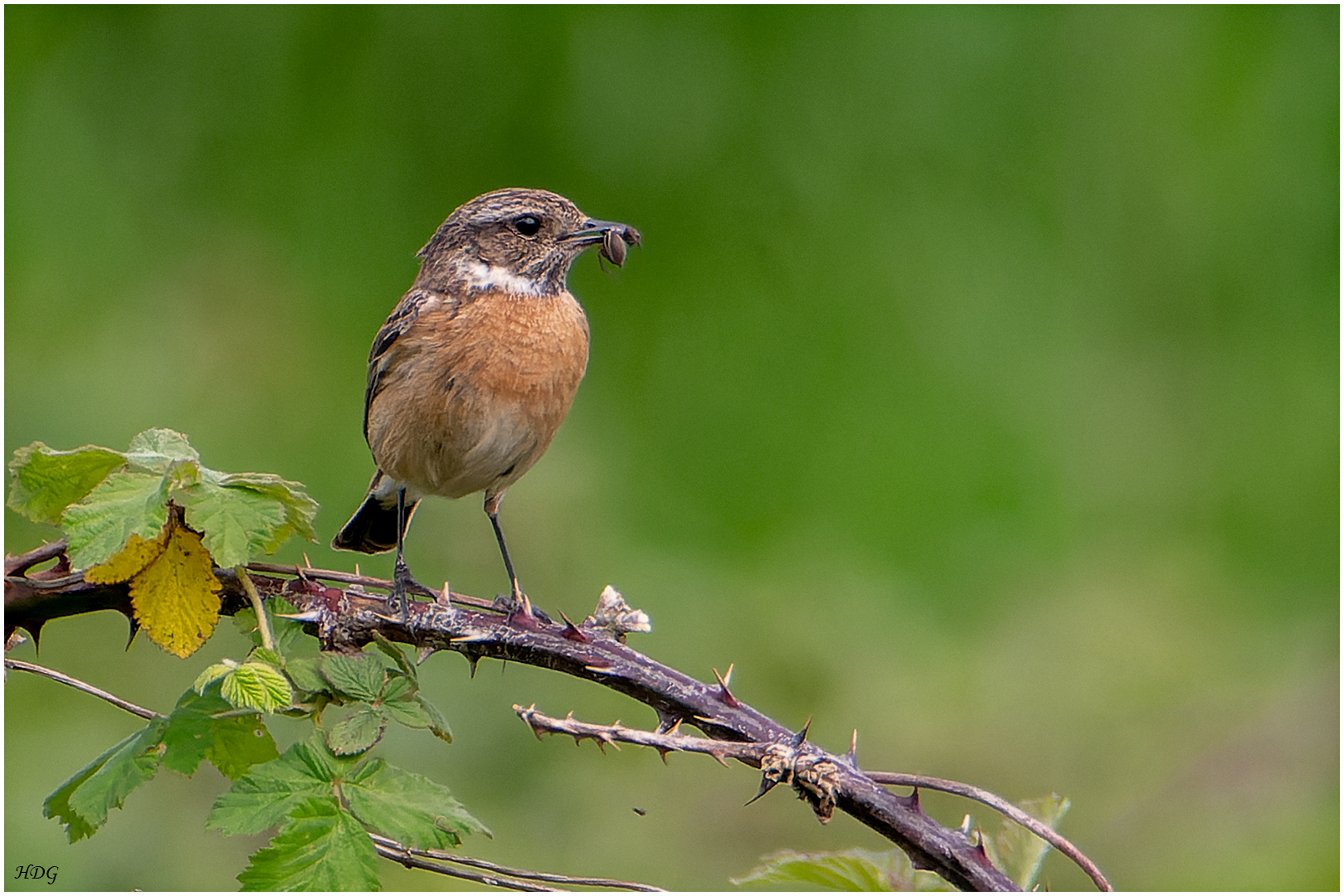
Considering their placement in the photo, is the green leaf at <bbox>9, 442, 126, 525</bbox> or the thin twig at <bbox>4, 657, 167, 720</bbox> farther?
the green leaf at <bbox>9, 442, 126, 525</bbox>

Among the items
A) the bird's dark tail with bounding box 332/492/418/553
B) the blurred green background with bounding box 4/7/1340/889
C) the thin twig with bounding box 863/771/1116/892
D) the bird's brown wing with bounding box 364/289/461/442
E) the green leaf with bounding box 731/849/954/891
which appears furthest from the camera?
the blurred green background with bounding box 4/7/1340/889

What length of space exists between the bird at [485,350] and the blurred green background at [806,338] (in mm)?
1313

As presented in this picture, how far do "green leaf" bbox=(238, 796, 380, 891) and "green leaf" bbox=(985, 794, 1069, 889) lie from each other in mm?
1001

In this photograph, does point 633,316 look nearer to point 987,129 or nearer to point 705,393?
point 705,393

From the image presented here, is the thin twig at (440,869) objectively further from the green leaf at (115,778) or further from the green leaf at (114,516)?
the green leaf at (114,516)

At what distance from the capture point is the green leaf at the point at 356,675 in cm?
221

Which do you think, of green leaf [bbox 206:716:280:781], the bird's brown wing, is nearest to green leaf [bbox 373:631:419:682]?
green leaf [bbox 206:716:280:781]

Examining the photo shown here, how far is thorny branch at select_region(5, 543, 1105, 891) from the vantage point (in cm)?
205

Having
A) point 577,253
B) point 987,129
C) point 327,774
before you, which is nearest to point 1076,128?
point 987,129

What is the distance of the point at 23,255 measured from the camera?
555 centimetres

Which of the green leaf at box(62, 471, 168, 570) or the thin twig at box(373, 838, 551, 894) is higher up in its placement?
the green leaf at box(62, 471, 168, 570)

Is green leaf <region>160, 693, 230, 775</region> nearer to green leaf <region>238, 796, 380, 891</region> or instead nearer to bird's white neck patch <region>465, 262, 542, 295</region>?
green leaf <region>238, 796, 380, 891</region>

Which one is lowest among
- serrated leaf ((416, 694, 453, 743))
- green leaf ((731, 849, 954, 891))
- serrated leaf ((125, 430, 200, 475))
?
green leaf ((731, 849, 954, 891))

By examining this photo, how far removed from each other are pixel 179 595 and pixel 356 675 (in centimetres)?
39
